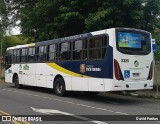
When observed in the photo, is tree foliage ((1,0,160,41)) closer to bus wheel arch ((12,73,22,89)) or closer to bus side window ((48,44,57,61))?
bus side window ((48,44,57,61))

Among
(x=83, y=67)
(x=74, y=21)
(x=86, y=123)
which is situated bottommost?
(x=86, y=123)

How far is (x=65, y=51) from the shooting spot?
18.3 m

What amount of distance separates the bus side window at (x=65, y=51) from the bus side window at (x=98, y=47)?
2004 millimetres

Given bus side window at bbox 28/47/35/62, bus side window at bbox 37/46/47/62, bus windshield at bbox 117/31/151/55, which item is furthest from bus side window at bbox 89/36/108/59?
bus side window at bbox 28/47/35/62

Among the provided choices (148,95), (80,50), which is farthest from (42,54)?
(148,95)

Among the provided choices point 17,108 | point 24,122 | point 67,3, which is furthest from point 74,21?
point 24,122

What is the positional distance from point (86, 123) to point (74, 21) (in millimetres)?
13415

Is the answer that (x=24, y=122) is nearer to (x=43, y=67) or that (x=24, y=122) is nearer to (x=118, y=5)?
(x=43, y=67)

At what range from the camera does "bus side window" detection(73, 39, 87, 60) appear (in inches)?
655

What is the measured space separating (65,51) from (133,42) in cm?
397

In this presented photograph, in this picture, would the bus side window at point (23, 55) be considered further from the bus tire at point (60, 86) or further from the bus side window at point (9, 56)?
the bus tire at point (60, 86)

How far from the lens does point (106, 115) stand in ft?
39.4

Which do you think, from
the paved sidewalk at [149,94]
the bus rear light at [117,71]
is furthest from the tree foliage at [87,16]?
the bus rear light at [117,71]

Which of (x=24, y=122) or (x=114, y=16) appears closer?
(x=24, y=122)
